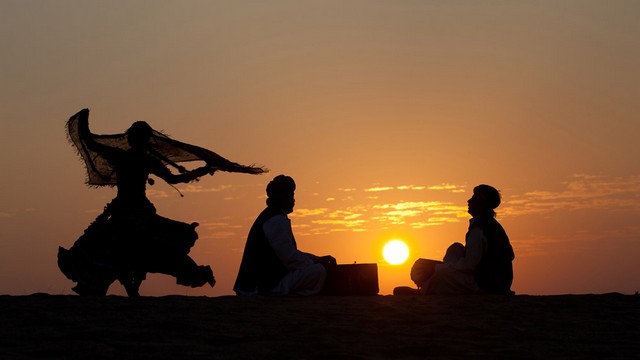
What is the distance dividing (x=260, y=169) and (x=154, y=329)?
16.9ft

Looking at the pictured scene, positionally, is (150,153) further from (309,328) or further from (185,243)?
(309,328)

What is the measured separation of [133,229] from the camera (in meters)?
13.8

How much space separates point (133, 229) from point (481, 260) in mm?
5022

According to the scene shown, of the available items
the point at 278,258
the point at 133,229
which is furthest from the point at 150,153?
the point at 278,258

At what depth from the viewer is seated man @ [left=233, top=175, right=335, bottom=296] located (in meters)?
12.6

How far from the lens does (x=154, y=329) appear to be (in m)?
9.02

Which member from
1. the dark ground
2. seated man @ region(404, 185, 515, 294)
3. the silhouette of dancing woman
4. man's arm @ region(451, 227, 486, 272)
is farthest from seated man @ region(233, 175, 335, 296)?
man's arm @ region(451, 227, 486, 272)

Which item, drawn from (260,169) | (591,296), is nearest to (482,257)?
(591,296)

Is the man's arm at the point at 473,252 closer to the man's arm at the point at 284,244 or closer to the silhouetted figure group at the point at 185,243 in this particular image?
the silhouetted figure group at the point at 185,243

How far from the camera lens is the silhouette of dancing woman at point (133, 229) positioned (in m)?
13.8

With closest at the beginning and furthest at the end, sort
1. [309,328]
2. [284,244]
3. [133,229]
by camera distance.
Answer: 1. [309,328]
2. [284,244]
3. [133,229]

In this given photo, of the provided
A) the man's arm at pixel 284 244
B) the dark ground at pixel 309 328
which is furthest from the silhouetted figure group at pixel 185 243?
the dark ground at pixel 309 328

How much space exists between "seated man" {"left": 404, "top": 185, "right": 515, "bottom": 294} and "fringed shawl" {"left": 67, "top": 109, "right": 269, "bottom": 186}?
9.92 ft

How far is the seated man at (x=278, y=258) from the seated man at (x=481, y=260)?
166cm
